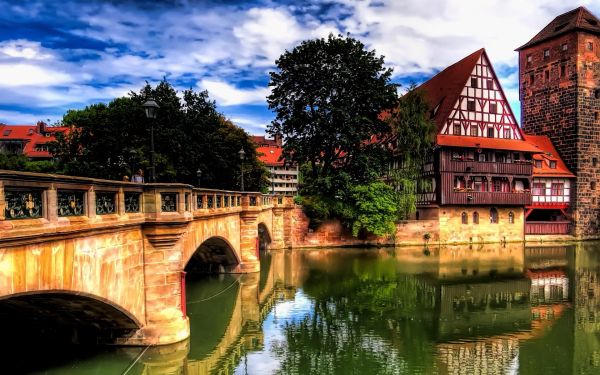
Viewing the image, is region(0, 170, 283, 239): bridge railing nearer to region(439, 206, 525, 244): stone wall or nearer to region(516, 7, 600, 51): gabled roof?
region(439, 206, 525, 244): stone wall

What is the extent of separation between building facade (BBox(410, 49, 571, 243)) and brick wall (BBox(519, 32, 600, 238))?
5.63 m

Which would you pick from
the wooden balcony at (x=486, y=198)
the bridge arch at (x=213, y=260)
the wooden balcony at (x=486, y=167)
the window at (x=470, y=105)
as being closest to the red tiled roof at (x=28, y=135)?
the bridge arch at (x=213, y=260)

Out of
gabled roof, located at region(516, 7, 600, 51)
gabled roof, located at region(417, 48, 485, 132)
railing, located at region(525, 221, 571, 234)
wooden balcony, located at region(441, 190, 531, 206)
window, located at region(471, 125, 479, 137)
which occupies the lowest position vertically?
railing, located at region(525, 221, 571, 234)

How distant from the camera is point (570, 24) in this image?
43.4 metres

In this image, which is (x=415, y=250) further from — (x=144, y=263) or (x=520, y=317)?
(x=144, y=263)

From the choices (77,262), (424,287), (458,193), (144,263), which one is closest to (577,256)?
(458,193)

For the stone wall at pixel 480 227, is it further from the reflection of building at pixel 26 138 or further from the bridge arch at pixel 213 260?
the reflection of building at pixel 26 138

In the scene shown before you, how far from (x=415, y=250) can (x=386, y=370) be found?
995 inches

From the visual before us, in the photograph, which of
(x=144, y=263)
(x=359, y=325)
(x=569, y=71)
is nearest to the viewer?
(x=144, y=263)

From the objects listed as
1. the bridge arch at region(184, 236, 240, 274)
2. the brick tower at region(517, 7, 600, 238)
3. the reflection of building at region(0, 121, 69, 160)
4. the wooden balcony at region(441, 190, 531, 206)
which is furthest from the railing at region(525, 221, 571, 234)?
the reflection of building at region(0, 121, 69, 160)

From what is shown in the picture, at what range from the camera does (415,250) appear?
35.6 m

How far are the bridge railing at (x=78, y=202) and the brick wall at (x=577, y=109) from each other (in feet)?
141

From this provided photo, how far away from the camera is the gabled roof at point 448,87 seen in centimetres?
3872

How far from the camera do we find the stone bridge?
6.63 meters
